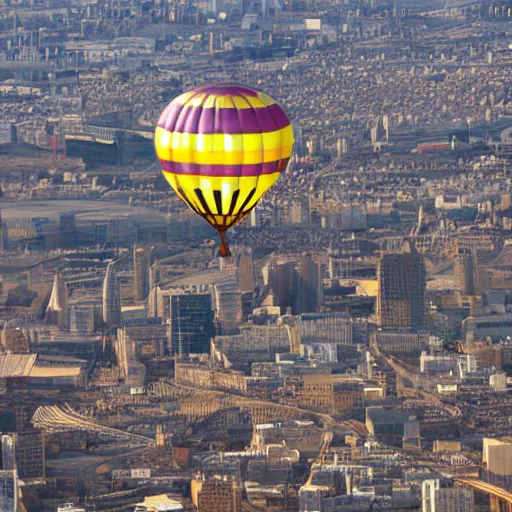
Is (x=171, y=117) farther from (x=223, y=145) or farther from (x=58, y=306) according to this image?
(x=58, y=306)

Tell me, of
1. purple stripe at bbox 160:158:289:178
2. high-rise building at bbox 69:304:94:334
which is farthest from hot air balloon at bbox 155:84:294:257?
high-rise building at bbox 69:304:94:334

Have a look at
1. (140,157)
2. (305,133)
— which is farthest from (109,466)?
(305,133)

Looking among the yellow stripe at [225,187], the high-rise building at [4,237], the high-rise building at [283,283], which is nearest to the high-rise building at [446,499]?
the high-rise building at [283,283]

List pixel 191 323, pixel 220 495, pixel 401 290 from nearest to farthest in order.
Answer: pixel 220 495
pixel 191 323
pixel 401 290

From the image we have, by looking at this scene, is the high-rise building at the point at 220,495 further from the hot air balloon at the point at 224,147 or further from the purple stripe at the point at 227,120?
the purple stripe at the point at 227,120

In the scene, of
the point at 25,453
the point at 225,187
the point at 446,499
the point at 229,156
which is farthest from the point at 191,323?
the point at 229,156
